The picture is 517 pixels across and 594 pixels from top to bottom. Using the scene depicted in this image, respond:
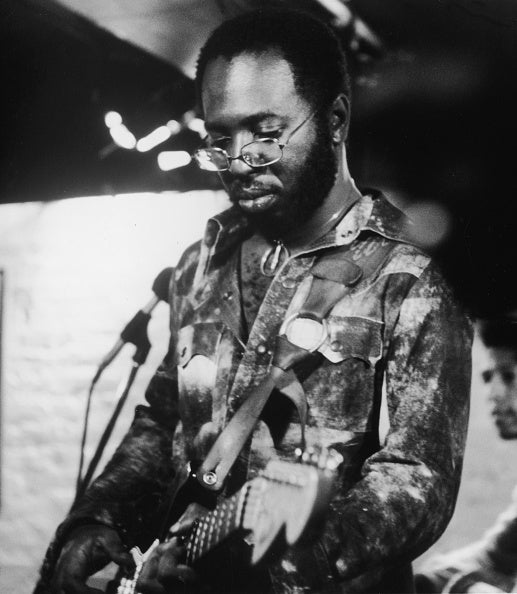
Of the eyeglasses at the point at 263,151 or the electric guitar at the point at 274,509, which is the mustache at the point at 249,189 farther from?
the electric guitar at the point at 274,509

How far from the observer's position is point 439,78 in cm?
229

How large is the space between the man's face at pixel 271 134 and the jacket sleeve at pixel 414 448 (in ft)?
1.41

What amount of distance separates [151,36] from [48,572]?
200cm

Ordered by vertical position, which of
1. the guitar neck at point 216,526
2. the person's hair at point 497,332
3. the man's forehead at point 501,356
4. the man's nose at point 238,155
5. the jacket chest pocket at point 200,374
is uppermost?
the man's nose at point 238,155

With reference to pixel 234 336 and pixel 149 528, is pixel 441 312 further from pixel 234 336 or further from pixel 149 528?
pixel 149 528

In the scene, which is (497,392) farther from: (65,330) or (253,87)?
(65,330)

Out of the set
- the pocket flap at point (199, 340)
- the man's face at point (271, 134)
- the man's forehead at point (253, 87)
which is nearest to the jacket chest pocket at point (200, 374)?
the pocket flap at point (199, 340)

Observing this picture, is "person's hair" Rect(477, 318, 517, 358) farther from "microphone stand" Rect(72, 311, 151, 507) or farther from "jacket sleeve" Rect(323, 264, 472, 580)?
"microphone stand" Rect(72, 311, 151, 507)

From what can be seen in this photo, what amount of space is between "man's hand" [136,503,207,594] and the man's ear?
48.1 inches

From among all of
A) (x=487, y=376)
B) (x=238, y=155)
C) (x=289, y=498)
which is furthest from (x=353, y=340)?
(x=238, y=155)

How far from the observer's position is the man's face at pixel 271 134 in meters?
2.09

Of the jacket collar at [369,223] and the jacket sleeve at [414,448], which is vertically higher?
the jacket collar at [369,223]

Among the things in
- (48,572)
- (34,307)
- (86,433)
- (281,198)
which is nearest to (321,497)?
(281,198)

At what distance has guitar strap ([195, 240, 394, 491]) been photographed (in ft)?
6.55
